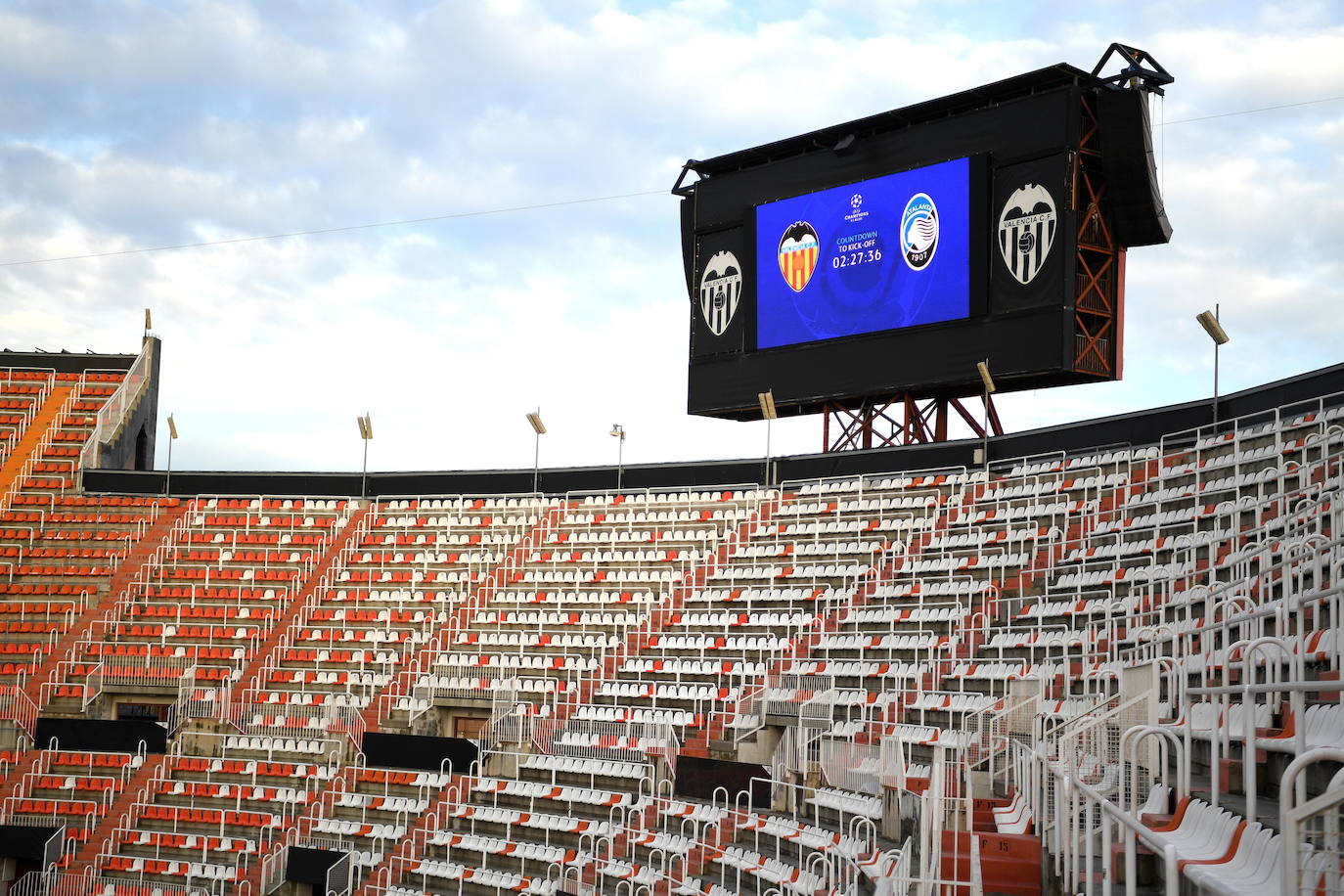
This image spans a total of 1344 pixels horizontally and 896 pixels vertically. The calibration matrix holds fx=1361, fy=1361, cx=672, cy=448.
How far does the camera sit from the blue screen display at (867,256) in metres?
24.0

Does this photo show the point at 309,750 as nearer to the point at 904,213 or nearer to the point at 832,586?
the point at 832,586

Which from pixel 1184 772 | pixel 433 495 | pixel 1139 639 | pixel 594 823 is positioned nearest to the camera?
pixel 1184 772

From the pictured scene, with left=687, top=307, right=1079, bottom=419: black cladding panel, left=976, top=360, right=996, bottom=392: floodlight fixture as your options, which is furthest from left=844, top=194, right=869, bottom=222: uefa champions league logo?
left=976, top=360, right=996, bottom=392: floodlight fixture

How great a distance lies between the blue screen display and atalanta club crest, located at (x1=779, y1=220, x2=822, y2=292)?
19 mm

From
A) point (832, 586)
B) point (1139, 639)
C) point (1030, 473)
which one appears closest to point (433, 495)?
point (832, 586)

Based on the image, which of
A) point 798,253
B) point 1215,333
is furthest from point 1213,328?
point 798,253

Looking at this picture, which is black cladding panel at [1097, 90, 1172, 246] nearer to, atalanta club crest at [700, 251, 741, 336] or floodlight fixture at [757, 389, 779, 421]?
floodlight fixture at [757, 389, 779, 421]

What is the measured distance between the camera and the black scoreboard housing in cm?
2253

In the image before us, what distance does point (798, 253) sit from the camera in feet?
86.5

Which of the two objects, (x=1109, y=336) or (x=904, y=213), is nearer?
(x=1109, y=336)

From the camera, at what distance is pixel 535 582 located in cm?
2662

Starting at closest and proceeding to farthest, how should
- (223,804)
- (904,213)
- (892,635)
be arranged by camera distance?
1. (892,635)
2. (223,804)
3. (904,213)

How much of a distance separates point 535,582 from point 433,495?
5.34 metres

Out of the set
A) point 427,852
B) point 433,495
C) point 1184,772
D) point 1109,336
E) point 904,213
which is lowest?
point 427,852
